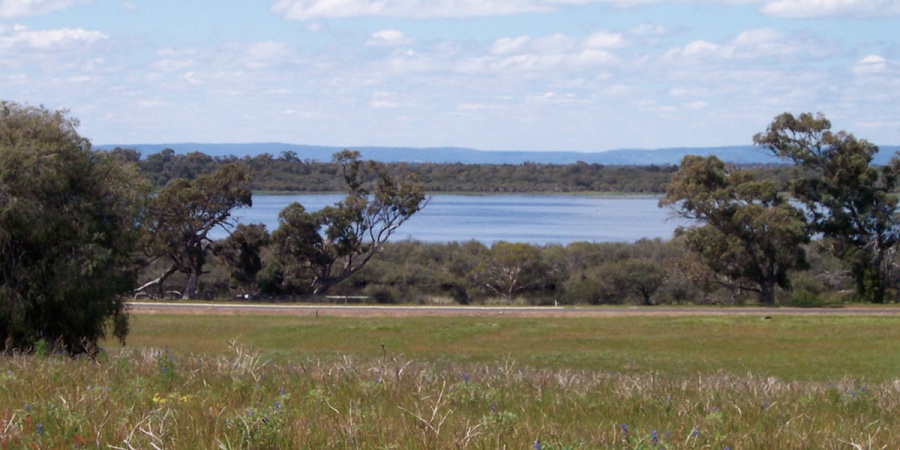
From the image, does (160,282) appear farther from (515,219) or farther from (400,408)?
(515,219)

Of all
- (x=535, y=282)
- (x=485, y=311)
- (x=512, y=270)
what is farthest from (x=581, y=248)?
(x=485, y=311)

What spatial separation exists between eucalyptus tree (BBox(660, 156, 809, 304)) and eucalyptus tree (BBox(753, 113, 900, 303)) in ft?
5.42

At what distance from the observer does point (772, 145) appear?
43438 millimetres

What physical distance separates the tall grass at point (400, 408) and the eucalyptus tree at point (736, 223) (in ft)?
117

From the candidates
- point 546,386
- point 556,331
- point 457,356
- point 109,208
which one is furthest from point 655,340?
point 546,386

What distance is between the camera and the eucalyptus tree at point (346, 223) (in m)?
48.7

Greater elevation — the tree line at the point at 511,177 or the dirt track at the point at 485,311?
the tree line at the point at 511,177

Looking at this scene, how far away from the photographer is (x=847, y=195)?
43719 mm

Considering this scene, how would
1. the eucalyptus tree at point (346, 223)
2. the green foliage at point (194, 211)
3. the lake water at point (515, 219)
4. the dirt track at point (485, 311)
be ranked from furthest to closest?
the lake water at point (515, 219)
the eucalyptus tree at point (346, 223)
the green foliage at point (194, 211)
the dirt track at point (485, 311)

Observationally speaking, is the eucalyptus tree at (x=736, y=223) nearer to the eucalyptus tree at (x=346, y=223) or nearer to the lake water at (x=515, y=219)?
the lake water at (x=515, y=219)

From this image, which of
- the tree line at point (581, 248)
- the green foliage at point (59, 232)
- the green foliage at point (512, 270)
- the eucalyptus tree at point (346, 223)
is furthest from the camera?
the green foliage at point (512, 270)

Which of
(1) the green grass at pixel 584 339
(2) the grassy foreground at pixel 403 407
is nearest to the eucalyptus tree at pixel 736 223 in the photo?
A: (1) the green grass at pixel 584 339

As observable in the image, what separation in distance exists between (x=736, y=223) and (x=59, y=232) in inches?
1320

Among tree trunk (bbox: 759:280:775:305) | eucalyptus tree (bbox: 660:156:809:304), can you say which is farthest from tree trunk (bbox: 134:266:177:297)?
tree trunk (bbox: 759:280:775:305)
